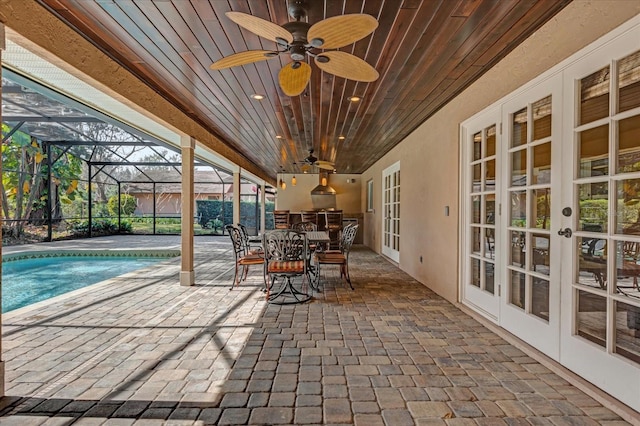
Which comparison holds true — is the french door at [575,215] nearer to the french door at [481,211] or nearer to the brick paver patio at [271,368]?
the french door at [481,211]

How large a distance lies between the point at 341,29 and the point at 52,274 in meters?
8.38

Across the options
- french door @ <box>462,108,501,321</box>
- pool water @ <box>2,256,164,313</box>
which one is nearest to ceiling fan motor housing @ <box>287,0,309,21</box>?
french door @ <box>462,108,501,321</box>

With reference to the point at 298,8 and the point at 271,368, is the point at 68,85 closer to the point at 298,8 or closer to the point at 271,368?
the point at 298,8

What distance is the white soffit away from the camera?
2416 mm

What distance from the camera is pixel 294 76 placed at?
95.3 inches

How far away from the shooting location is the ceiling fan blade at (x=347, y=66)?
2164mm

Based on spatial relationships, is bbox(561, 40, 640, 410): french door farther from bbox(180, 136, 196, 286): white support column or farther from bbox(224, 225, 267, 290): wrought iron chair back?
bbox(180, 136, 196, 286): white support column

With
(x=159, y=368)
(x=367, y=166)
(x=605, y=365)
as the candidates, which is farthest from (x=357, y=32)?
(x=367, y=166)

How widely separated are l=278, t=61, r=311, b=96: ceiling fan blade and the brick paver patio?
2.18 meters

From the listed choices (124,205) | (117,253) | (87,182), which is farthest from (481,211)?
(124,205)

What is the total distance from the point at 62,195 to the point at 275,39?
45.4 feet

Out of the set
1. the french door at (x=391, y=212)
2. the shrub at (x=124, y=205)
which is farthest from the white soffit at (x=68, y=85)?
the shrub at (x=124, y=205)

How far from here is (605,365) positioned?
192 centimetres

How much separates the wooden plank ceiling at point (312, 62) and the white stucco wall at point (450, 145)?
12 cm
